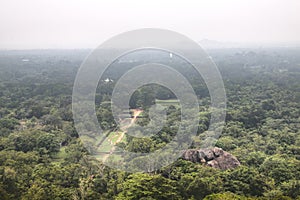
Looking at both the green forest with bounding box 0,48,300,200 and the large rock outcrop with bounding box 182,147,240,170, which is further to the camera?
the large rock outcrop with bounding box 182,147,240,170

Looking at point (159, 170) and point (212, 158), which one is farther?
point (212, 158)

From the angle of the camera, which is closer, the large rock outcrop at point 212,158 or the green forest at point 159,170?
the green forest at point 159,170

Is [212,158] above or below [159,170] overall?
above

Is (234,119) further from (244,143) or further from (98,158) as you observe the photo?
(98,158)

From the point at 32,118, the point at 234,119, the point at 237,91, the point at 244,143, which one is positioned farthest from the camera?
the point at 237,91

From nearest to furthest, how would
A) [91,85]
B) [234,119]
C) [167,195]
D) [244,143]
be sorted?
1. [167,195]
2. [91,85]
3. [244,143]
4. [234,119]

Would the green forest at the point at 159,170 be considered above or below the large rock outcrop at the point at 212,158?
below

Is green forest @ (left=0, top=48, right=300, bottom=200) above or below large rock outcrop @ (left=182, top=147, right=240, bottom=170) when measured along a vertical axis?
below

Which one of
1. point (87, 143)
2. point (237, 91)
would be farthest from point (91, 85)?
point (237, 91)
